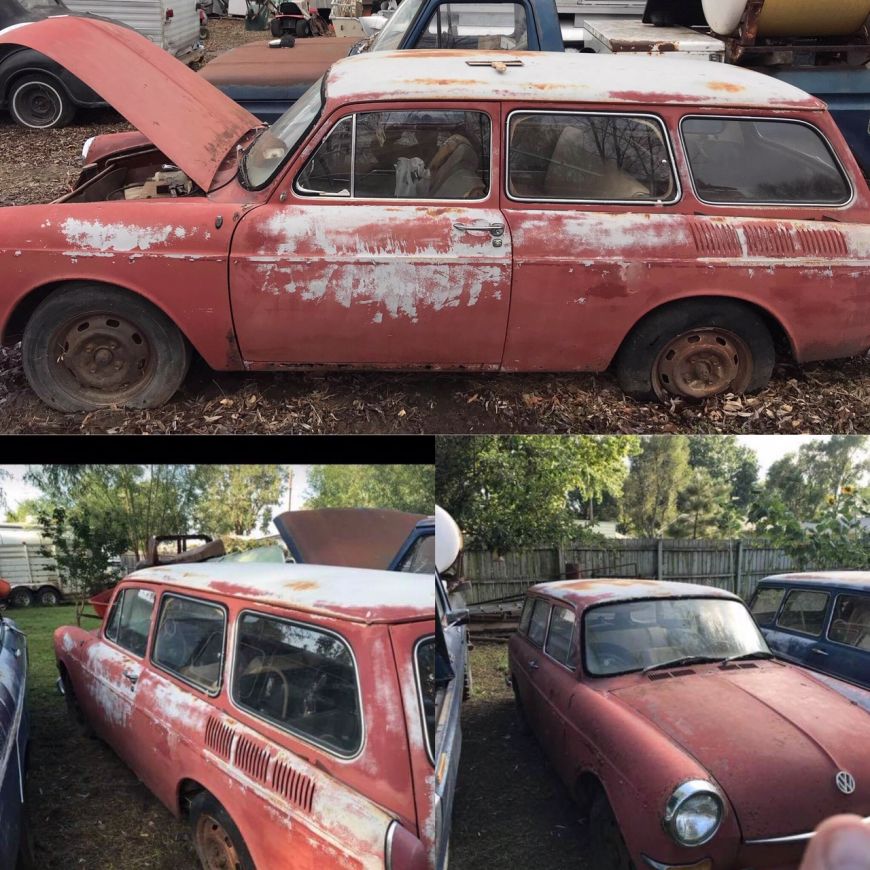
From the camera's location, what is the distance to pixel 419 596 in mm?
1326

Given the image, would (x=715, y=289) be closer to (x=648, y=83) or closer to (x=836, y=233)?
(x=836, y=233)

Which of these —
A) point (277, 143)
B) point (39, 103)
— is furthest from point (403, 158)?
point (39, 103)

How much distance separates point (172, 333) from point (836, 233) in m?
2.63

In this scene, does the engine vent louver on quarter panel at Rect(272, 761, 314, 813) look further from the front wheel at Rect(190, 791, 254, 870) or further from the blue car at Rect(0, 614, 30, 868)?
the blue car at Rect(0, 614, 30, 868)

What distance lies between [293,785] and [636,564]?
2.36ft

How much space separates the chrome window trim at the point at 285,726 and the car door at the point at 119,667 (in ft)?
0.80

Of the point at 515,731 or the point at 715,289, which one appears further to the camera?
the point at 715,289

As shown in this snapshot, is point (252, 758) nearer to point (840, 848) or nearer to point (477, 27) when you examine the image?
point (840, 848)

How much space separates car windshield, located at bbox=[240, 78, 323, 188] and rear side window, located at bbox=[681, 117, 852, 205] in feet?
4.98

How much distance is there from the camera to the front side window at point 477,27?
205 inches

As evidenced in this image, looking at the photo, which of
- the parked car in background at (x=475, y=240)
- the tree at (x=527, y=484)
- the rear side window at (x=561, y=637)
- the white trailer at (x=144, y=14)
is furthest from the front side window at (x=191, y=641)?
the white trailer at (x=144, y=14)

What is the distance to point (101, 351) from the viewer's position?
317 centimetres

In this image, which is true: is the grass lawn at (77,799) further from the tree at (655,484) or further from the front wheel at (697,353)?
the front wheel at (697,353)

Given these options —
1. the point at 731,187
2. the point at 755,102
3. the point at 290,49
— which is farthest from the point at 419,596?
the point at 290,49
